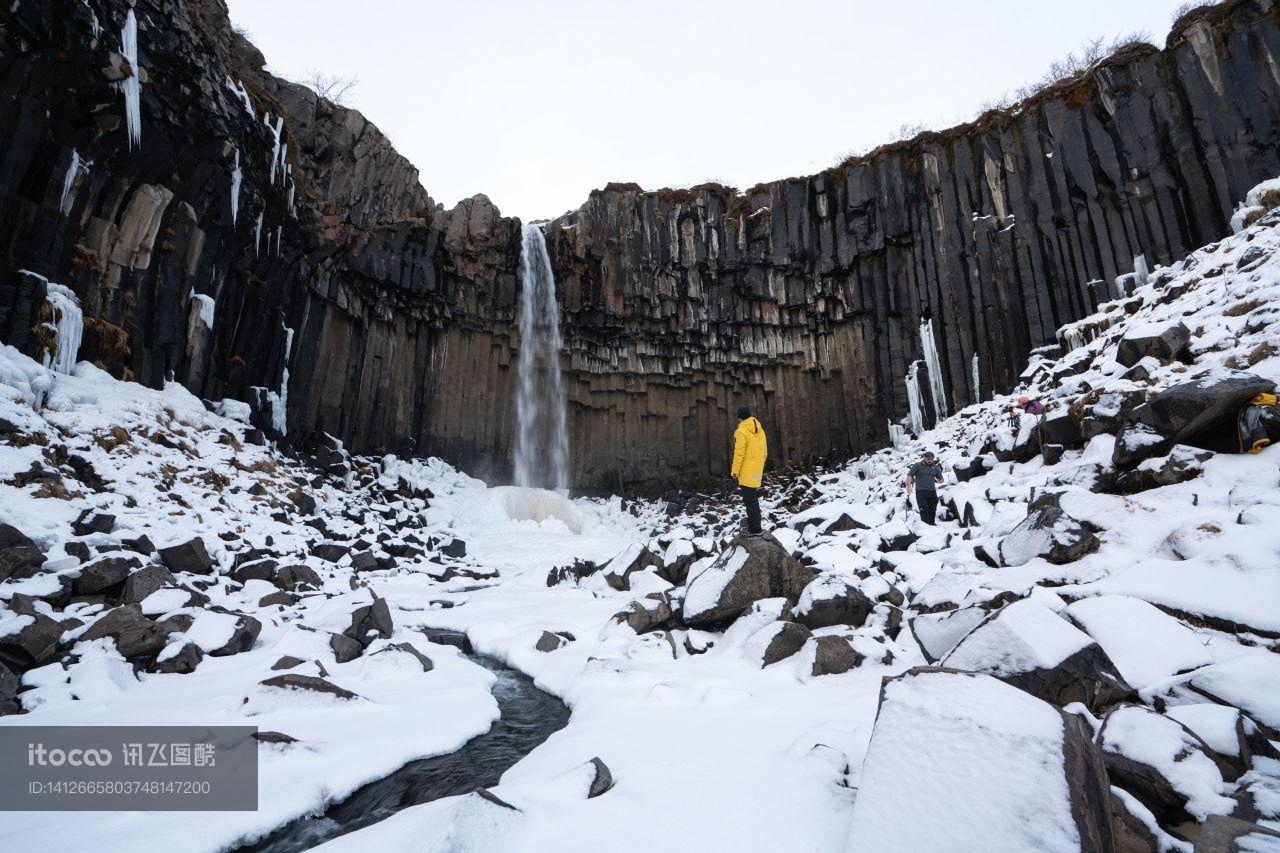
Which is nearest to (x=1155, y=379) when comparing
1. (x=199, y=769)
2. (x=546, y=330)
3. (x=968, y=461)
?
(x=968, y=461)

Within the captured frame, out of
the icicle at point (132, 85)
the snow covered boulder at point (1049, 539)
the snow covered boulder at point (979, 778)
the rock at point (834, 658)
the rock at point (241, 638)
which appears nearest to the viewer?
the snow covered boulder at point (979, 778)

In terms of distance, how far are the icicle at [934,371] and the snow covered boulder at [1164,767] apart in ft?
63.2

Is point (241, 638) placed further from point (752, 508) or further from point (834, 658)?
point (752, 508)

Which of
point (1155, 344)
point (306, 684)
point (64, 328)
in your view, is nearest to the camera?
point (306, 684)

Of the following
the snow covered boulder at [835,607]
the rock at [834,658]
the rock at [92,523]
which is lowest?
the rock at [834,658]

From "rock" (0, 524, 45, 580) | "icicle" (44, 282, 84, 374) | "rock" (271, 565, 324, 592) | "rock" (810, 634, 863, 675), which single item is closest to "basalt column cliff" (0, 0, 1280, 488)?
"icicle" (44, 282, 84, 374)

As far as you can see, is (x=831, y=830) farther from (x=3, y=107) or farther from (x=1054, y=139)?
(x=1054, y=139)

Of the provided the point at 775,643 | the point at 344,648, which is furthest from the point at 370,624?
the point at 775,643

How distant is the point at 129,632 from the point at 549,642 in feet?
12.7

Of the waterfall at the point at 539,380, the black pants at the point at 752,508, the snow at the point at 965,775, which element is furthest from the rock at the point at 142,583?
the waterfall at the point at 539,380

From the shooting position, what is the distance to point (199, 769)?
3326mm

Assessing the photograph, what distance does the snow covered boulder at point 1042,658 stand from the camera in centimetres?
296

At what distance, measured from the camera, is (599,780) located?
3025mm

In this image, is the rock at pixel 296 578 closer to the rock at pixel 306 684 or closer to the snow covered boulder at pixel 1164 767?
the rock at pixel 306 684
